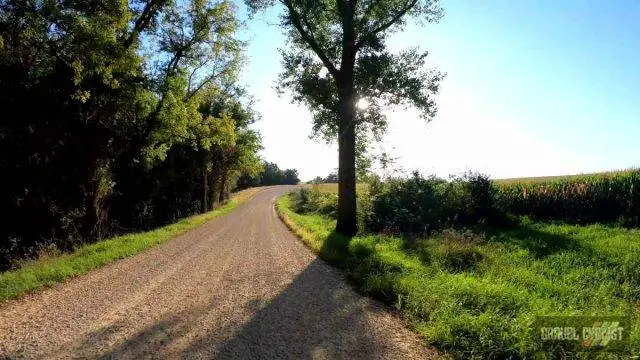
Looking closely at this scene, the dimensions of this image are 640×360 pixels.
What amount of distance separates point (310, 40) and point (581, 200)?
46.6 ft

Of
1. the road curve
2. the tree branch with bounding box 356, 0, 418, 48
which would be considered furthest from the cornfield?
the road curve

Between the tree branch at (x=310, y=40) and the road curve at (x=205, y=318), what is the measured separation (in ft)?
28.9

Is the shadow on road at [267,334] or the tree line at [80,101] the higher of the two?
the tree line at [80,101]

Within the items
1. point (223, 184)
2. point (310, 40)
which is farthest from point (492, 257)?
point (223, 184)

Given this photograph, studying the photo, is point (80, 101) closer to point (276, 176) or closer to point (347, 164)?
point (347, 164)

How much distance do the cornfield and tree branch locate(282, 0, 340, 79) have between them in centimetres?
1026

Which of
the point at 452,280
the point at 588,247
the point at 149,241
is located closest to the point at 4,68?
the point at 149,241

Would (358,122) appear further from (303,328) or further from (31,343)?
(31,343)

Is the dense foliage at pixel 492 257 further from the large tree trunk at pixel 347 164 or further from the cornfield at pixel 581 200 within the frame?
the large tree trunk at pixel 347 164

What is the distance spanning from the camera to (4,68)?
16.6 metres

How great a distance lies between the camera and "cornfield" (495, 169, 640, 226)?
17.2 m

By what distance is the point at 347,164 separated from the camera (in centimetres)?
1656

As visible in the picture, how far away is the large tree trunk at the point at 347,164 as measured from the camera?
16469mm

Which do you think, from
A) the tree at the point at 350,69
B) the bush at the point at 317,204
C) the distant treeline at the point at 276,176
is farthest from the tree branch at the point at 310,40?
the distant treeline at the point at 276,176
